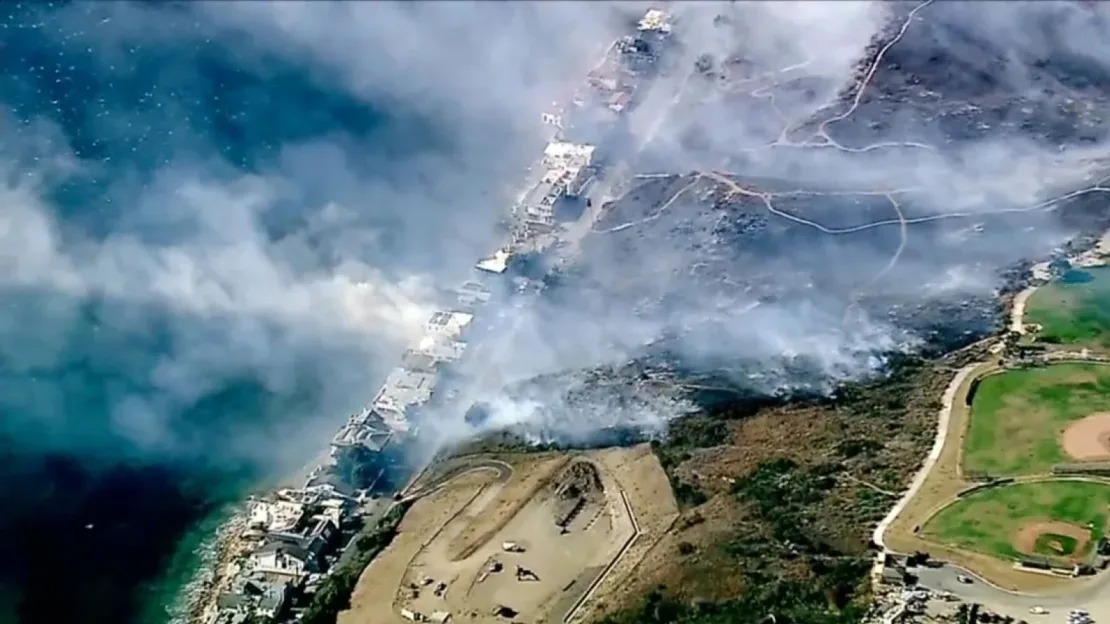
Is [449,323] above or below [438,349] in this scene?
above

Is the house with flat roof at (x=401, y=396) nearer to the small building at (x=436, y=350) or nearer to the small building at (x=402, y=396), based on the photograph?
the small building at (x=402, y=396)

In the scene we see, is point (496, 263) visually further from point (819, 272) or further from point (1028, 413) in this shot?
point (1028, 413)

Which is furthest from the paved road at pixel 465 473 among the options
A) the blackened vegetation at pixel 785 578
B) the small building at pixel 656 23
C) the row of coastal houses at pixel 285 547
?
the small building at pixel 656 23

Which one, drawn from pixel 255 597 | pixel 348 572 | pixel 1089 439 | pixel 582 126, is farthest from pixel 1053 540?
pixel 582 126

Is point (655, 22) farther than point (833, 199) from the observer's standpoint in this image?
Yes

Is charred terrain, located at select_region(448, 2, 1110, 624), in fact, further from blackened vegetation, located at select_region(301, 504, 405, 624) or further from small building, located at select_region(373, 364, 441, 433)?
blackened vegetation, located at select_region(301, 504, 405, 624)

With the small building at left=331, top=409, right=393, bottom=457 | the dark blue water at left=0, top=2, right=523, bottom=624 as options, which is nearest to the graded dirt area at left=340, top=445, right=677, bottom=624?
the small building at left=331, top=409, right=393, bottom=457
